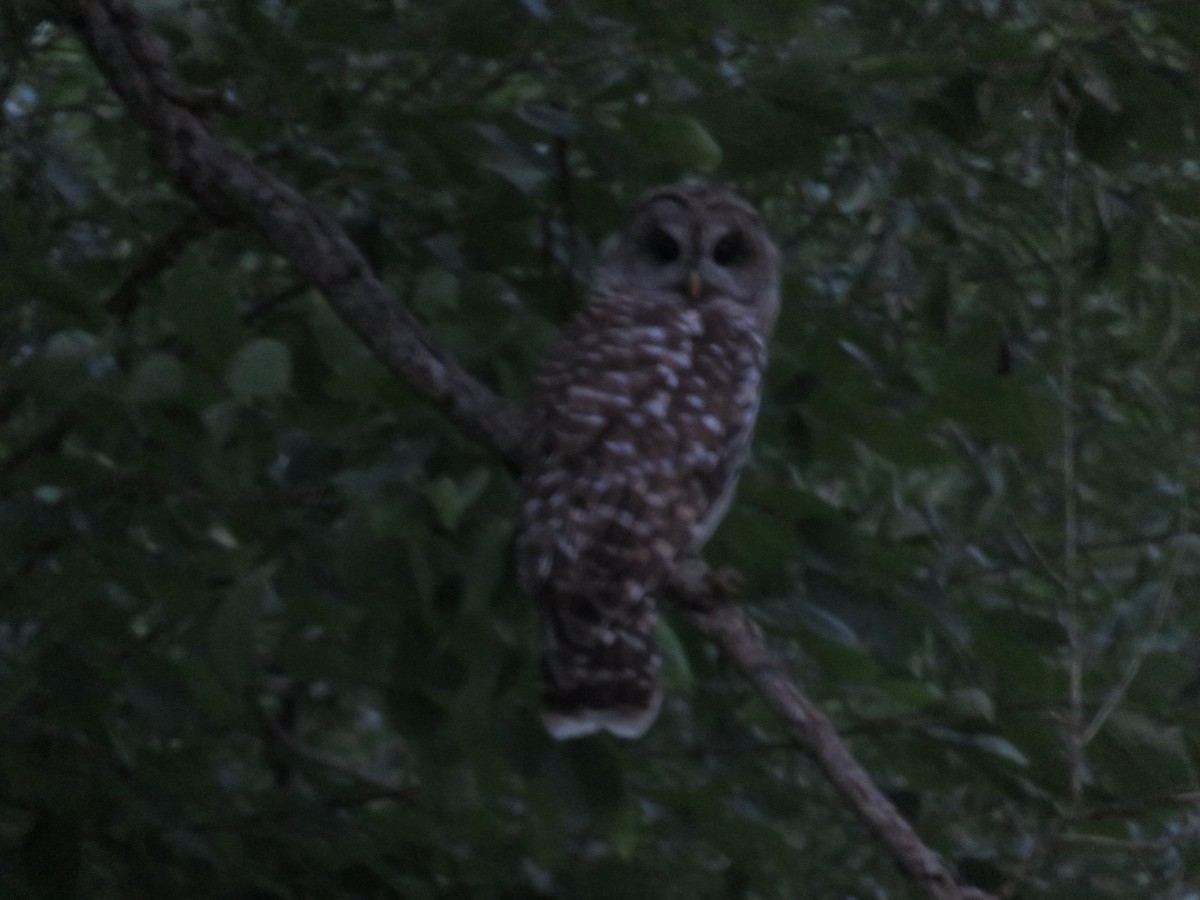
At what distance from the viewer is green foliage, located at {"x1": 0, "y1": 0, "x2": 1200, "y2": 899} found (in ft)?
7.82

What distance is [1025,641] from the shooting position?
2619 millimetres

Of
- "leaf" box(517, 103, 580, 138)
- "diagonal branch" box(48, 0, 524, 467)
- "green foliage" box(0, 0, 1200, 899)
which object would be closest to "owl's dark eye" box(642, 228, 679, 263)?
"green foliage" box(0, 0, 1200, 899)

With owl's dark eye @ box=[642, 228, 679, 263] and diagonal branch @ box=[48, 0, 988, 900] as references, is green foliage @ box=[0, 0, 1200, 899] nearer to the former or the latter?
diagonal branch @ box=[48, 0, 988, 900]

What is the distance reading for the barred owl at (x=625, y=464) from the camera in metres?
2.53

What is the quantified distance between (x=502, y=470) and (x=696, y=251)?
1.07 metres

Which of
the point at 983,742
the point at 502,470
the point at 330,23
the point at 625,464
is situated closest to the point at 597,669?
the point at 502,470

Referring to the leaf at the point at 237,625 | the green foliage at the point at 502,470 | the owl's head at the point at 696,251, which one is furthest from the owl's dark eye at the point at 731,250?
the leaf at the point at 237,625

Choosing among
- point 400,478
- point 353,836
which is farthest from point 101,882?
point 400,478

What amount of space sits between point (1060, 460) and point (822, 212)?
2.00ft

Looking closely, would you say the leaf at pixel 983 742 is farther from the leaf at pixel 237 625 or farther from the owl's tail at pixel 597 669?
the leaf at pixel 237 625

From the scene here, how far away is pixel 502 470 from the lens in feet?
8.32

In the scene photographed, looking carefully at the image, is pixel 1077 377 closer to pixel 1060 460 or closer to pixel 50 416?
pixel 1060 460

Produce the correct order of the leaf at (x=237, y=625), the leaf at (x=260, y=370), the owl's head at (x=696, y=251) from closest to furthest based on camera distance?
the leaf at (x=260, y=370) → the leaf at (x=237, y=625) → the owl's head at (x=696, y=251)

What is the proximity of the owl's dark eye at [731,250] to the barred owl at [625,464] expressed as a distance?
9 cm
